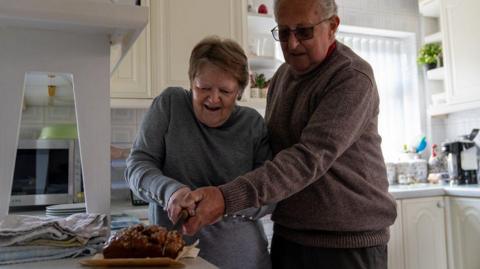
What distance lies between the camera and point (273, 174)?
31.9 inches

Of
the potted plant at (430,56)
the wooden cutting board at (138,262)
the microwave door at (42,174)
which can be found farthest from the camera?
the potted plant at (430,56)

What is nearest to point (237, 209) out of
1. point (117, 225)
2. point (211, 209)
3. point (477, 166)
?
point (211, 209)

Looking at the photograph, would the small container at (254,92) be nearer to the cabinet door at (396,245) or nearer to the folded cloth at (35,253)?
Result: the cabinet door at (396,245)

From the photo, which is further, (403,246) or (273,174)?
(403,246)

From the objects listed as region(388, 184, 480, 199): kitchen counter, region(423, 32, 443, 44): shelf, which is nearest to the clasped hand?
region(388, 184, 480, 199): kitchen counter

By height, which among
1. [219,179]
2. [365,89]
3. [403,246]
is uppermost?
[365,89]

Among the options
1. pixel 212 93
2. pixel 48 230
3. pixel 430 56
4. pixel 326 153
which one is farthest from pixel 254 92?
pixel 48 230

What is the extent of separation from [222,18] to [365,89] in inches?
69.8

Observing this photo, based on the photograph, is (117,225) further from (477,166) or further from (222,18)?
(477,166)

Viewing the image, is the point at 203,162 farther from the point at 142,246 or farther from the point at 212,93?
the point at 142,246

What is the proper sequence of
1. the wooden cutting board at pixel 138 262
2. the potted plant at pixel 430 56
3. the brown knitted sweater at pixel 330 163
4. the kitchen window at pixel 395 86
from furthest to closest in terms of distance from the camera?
1. the kitchen window at pixel 395 86
2. the potted plant at pixel 430 56
3. the brown knitted sweater at pixel 330 163
4. the wooden cutting board at pixel 138 262

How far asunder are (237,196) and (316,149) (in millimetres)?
198

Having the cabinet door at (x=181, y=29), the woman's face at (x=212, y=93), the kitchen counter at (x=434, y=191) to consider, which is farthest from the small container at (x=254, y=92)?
the woman's face at (x=212, y=93)

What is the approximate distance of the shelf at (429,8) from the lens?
3160 millimetres
